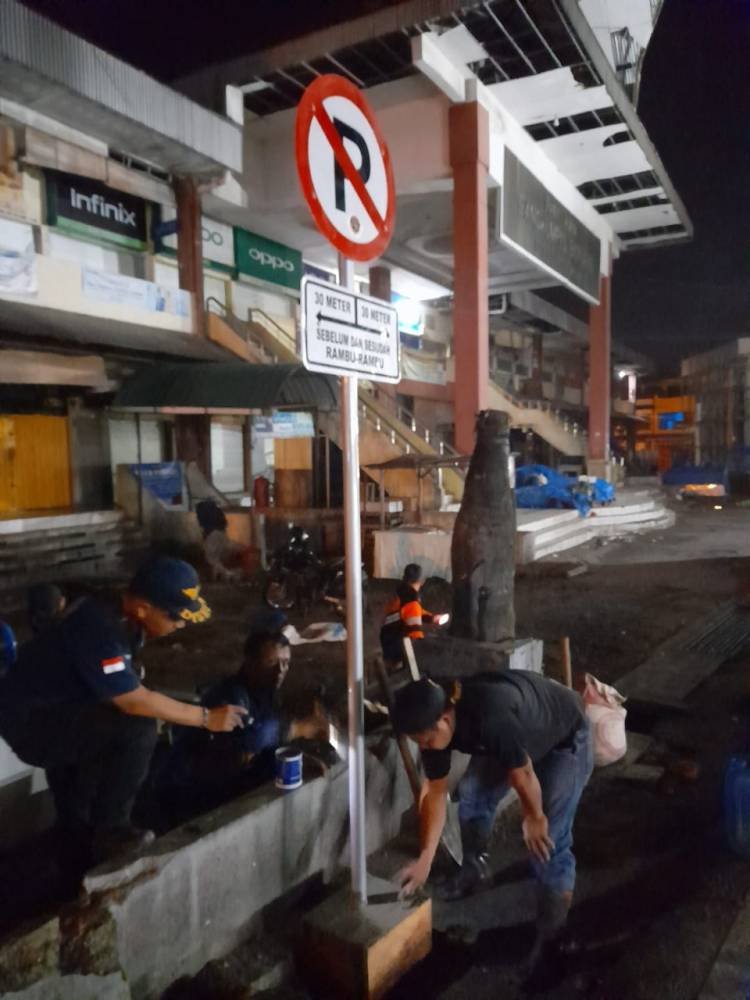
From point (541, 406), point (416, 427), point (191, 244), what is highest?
point (191, 244)

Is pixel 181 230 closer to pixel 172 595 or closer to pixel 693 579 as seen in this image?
pixel 693 579

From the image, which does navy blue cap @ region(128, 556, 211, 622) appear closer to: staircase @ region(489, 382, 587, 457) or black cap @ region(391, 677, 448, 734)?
black cap @ region(391, 677, 448, 734)

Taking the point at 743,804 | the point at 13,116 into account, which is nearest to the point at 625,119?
the point at 13,116

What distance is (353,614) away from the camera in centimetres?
279

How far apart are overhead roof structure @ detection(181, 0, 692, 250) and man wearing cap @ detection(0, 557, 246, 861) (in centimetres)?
1376

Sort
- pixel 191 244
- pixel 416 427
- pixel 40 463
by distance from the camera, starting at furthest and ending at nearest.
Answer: pixel 416 427 < pixel 191 244 < pixel 40 463

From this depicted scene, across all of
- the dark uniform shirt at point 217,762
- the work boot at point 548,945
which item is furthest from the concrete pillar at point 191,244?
the work boot at point 548,945

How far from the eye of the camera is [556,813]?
3227mm

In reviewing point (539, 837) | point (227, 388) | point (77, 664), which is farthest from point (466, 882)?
point (227, 388)

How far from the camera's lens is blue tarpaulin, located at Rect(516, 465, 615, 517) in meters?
16.8

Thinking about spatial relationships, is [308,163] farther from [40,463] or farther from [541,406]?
[541,406]

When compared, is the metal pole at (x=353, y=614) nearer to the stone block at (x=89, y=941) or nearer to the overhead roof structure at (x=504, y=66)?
the stone block at (x=89, y=941)

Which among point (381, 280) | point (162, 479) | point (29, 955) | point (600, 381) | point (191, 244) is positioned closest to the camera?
point (29, 955)

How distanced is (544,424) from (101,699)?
2709 centimetres
